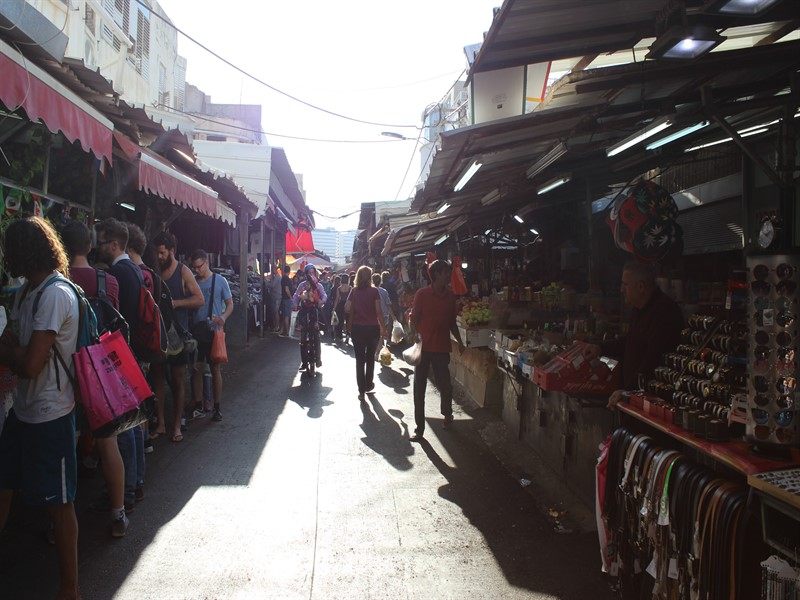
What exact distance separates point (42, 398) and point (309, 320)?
26.9 ft

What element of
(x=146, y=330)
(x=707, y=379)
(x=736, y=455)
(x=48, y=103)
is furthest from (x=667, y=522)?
(x=48, y=103)

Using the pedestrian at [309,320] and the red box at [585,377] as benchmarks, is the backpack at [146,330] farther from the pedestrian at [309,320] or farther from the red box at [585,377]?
the pedestrian at [309,320]

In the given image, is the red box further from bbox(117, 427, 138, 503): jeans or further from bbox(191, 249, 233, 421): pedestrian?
bbox(191, 249, 233, 421): pedestrian

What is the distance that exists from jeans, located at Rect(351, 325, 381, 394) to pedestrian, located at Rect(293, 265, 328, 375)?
1777 millimetres

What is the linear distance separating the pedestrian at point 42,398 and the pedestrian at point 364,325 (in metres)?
6.39

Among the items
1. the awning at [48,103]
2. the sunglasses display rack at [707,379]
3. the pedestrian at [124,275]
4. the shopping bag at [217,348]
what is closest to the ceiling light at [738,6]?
the sunglasses display rack at [707,379]

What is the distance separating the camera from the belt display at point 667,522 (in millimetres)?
2756

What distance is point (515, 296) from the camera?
33.8 ft

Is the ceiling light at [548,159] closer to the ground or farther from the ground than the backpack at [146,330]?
farther from the ground

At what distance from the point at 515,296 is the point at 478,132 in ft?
17.3

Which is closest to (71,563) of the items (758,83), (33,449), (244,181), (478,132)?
(33,449)

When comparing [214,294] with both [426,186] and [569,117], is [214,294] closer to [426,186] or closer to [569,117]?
[426,186]

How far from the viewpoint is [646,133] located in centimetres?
531

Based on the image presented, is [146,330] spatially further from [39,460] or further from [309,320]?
[309,320]
